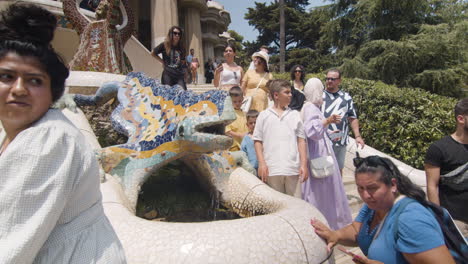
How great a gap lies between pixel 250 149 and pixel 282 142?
936 millimetres

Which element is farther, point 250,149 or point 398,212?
point 250,149

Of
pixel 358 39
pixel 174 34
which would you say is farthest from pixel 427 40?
pixel 174 34

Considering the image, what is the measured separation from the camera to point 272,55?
29.9 meters

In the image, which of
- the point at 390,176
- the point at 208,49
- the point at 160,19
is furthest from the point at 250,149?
the point at 208,49

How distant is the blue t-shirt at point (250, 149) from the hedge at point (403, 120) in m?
3.86

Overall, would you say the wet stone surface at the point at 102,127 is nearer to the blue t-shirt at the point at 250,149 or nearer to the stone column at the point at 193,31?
the blue t-shirt at the point at 250,149

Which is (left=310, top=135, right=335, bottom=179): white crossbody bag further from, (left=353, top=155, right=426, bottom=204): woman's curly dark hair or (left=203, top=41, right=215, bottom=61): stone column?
(left=203, top=41, right=215, bottom=61): stone column

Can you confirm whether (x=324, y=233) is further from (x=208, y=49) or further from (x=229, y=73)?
(x=208, y=49)

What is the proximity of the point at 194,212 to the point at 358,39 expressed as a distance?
51.8 feet

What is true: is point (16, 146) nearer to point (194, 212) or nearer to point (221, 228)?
point (221, 228)

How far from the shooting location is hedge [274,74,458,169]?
602cm

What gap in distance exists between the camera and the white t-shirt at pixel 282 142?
2.86 m

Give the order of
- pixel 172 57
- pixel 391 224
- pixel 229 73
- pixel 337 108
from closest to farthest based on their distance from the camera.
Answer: pixel 391 224 → pixel 337 108 → pixel 172 57 → pixel 229 73

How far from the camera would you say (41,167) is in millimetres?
890
